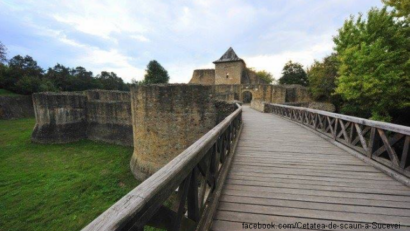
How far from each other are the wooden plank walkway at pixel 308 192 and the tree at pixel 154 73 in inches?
1547

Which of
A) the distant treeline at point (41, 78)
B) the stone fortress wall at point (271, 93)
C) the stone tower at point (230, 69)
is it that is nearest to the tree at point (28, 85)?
the distant treeline at point (41, 78)

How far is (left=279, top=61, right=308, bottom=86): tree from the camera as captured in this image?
32747 mm

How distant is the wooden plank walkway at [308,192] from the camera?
76.2 inches

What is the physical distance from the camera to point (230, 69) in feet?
101

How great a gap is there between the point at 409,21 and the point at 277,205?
51.3 feet

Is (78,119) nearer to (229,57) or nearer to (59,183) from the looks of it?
(59,183)

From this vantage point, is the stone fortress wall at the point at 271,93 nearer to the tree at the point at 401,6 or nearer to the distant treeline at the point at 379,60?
the distant treeline at the point at 379,60

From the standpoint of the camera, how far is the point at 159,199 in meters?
1.07

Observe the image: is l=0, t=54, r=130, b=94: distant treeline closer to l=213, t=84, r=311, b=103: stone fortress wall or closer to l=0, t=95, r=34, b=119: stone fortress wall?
l=0, t=95, r=34, b=119: stone fortress wall

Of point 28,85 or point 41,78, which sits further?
point 41,78

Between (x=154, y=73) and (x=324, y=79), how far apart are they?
109 ft

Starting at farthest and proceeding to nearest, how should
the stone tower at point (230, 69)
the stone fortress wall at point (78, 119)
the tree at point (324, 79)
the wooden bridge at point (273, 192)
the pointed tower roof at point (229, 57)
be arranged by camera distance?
the pointed tower roof at point (229, 57) → the stone tower at point (230, 69) → the tree at point (324, 79) → the stone fortress wall at point (78, 119) → the wooden bridge at point (273, 192)

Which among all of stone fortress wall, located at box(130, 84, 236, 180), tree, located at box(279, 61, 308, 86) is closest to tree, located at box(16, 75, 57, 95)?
stone fortress wall, located at box(130, 84, 236, 180)

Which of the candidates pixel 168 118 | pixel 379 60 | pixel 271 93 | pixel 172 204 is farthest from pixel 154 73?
pixel 172 204
